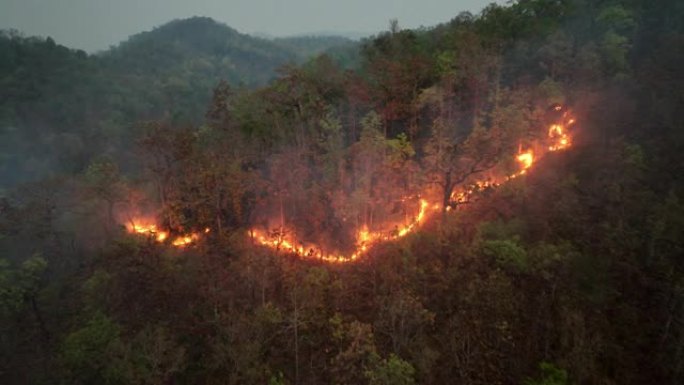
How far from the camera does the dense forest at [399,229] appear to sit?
1697 cm

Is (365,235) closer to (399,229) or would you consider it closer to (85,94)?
(399,229)

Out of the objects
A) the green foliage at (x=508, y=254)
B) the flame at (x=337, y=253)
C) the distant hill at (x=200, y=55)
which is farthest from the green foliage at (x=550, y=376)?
the distant hill at (x=200, y=55)

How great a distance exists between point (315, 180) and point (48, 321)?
1634cm

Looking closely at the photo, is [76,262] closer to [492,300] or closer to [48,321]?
[48,321]

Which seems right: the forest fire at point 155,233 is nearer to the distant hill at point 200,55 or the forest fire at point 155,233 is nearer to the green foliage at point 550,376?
the green foliage at point 550,376

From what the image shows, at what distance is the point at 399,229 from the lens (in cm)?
2578

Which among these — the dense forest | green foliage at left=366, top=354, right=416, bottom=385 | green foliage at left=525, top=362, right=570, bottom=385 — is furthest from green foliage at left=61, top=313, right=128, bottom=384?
green foliage at left=525, top=362, right=570, bottom=385

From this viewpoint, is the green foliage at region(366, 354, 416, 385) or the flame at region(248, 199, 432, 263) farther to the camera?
the flame at region(248, 199, 432, 263)

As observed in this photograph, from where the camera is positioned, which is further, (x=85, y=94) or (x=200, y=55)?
(x=200, y=55)

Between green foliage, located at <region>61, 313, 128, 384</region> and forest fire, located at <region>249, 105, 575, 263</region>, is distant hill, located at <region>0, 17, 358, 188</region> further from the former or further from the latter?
green foliage, located at <region>61, 313, 128, 384</region>

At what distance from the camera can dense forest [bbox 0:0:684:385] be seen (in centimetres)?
1697

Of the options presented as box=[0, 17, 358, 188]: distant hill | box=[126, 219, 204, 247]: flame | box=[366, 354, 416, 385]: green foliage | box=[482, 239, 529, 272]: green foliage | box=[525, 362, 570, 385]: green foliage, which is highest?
box=[0, 17, 358, 188]: distant hill

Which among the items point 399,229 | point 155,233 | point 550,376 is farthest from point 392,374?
point 155,233

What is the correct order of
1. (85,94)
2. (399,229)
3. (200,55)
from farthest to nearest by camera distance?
(200,55) < (85,94) < (399,229)
